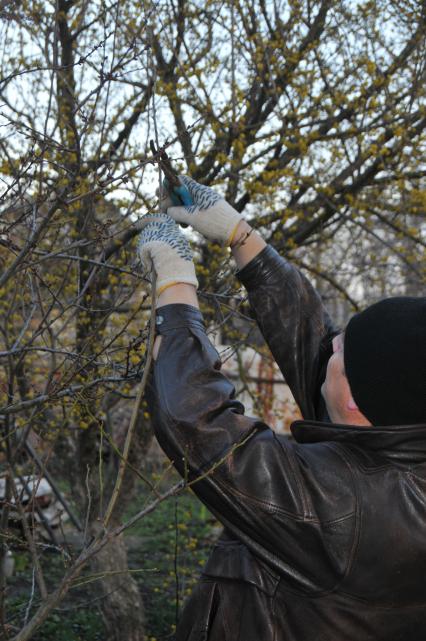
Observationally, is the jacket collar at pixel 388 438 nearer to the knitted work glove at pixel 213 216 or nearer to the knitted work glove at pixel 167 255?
the knitted work glove at pixel 167 255

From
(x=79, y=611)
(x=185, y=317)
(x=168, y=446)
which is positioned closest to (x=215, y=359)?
(x=185, y=317)

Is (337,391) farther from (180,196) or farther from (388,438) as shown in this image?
(180,196)

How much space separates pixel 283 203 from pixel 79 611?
364cm

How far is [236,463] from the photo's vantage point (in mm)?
1507

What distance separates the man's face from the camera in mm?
1689

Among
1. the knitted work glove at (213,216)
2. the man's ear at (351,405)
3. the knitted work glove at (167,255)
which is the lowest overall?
the man's ear at (351,405)

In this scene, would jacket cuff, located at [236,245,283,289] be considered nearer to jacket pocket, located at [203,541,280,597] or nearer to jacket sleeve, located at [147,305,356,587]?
jacket sleeve, located at [147,305,356,587]

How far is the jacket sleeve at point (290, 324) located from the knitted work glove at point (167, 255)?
0.38m

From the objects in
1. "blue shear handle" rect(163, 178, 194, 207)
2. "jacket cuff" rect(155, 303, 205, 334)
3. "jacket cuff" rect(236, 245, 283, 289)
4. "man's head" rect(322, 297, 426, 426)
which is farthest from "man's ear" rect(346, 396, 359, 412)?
"blue shear handle" rect(163, 178, 194, 207)

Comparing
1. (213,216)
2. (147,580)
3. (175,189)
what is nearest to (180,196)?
(175,189)

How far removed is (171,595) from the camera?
5934 mm

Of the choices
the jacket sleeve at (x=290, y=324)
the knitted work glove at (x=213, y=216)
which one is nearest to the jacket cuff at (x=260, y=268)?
the jacket sleeve at (x=290, y=324)

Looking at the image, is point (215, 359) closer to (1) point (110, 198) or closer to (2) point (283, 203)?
(1) point (110, 198)

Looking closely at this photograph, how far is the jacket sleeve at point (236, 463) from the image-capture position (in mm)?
1491
